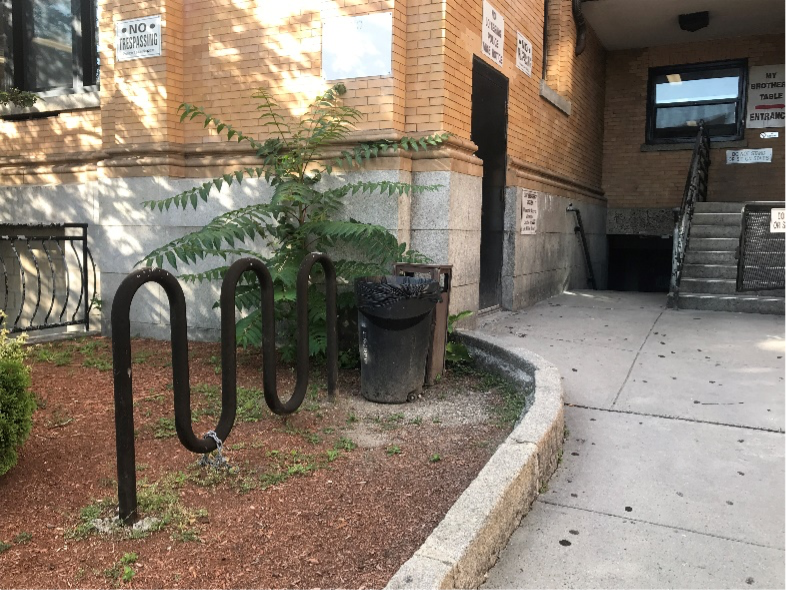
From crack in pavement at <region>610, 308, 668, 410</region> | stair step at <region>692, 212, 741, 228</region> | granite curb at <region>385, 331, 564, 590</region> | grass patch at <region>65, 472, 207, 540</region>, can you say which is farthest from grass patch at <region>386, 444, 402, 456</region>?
stair step at <region>692, 212, 741, 228</region>

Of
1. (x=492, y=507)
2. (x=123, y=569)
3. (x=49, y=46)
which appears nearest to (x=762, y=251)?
(x=492, y=507)

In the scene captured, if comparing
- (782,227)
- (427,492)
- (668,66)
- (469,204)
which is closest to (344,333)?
(469,204)

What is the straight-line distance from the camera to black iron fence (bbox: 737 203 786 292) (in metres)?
8.89

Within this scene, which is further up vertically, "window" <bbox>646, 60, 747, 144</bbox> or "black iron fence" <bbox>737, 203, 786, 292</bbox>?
"window" <bbox>646, 60, 747, 144</bbox>

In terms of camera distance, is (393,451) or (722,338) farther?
(722,338)

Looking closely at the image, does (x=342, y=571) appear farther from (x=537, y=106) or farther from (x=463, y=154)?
(x=537, y=106)

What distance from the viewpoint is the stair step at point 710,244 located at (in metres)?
9.98

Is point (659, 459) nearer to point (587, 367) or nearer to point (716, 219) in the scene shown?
point (587, 367)

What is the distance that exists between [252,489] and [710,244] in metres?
9.03

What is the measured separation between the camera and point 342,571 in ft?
8.39

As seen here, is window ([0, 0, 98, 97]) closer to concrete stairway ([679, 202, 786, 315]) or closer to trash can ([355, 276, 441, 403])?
trash can ([355, 276, 441, 403])

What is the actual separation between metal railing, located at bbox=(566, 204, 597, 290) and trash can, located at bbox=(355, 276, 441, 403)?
6813mm

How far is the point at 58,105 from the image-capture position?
820 cm

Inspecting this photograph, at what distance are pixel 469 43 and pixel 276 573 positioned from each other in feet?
18.5
